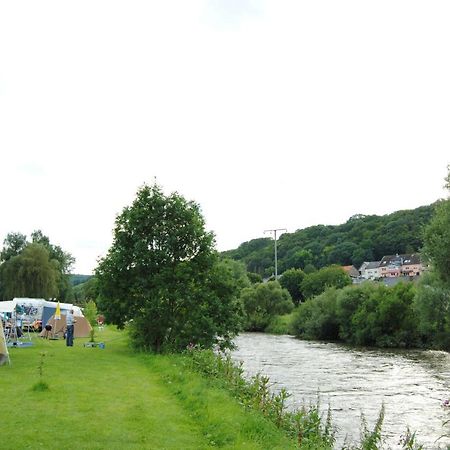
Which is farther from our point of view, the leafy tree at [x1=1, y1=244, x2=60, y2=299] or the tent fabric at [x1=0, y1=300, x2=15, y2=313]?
the leafy tree at [x1=1, y1=244, x2=60, y2=299]

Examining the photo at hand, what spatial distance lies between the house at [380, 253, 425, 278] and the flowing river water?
11125cm

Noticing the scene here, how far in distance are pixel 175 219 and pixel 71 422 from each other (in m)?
16.2

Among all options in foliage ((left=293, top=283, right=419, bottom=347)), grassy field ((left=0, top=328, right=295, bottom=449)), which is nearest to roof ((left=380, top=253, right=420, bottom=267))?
foliage ((left=293, top=283, right=419, bottom=347))

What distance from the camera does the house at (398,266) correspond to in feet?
486

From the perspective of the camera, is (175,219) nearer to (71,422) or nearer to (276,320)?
(71,422)

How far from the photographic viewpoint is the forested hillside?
489 ft

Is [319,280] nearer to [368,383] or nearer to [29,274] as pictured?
[29,274]

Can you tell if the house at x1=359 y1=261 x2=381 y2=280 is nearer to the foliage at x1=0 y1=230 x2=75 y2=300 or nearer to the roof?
the roof

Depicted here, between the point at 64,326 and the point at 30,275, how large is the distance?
109 feet

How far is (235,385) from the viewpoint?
50.4 ft

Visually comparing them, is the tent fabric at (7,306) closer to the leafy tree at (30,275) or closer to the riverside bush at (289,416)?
the riverside bush at (289,416)

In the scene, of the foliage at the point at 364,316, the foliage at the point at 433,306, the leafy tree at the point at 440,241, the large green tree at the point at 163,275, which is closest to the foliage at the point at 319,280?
the foliage at the point at 364,316

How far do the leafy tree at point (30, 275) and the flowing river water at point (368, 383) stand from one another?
35.5m

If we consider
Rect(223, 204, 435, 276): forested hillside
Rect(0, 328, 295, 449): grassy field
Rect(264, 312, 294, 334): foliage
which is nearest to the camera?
Rect(0, 328, 295, 449): grassy field
